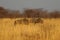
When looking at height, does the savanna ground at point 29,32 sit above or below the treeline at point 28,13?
below

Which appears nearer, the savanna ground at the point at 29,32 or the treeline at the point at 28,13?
the savanna ground at the point at 29,32

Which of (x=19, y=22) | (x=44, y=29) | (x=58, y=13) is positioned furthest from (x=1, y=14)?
(x=44, y=29)

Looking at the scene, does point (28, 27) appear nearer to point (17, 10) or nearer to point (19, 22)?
point (19, 22)

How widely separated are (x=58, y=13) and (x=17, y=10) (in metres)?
1.03

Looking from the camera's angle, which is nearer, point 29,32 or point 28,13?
point 29,32

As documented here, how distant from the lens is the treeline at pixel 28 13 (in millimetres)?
4973

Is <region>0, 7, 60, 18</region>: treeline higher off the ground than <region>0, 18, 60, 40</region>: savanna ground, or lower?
higher

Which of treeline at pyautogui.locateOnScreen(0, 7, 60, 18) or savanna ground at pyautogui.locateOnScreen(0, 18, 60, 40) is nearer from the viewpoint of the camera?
savanna ground at pyautogui.locateOnScreen(0, 18, 60, 40)

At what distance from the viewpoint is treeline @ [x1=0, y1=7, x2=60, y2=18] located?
196 inches

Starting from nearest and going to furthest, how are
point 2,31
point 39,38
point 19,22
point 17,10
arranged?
1. point 39,38
2. point 2,31
3. point 19,22
4. point 17,10

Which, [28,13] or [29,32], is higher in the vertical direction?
[28,13]

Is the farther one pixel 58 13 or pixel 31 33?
pixel 58 13

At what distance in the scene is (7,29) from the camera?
11.6 ft

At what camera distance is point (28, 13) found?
5.38 m
